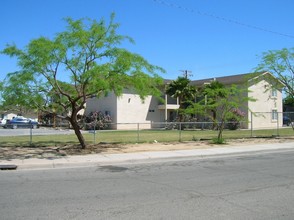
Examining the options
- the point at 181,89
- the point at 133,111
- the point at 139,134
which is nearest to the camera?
the point at 139,134

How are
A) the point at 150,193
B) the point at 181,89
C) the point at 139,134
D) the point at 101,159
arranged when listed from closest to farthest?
1. the point at 150,193
2. the point at 101,159
3. the point at 139,134
4. the point at 181,89

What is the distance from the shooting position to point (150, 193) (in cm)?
808

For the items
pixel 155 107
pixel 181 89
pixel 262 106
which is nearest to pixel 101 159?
pixel 181 89

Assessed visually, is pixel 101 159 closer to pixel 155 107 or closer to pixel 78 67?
pixel 78 67

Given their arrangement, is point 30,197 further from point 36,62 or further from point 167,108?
point 167,108

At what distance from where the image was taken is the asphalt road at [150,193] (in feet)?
20.9

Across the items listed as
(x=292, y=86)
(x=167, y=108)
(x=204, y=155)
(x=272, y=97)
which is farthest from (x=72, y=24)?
(x=272, y=97)

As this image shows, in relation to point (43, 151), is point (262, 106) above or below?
above

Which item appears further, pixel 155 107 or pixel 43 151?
pixel 155 107

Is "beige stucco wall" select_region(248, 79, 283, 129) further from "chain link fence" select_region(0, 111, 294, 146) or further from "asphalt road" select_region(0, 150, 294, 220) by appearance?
"asphalt road" select_region(0, 150, 294, 220)

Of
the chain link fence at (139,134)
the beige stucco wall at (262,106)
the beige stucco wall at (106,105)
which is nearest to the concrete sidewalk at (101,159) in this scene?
the chain link fence at (139,134)

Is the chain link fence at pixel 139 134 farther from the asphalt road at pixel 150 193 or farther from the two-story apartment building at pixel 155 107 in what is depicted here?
the asphalt road at pixel 150 193

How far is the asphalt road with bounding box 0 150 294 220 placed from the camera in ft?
20.9

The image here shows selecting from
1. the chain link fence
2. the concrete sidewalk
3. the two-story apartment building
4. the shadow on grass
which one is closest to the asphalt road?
the concrete sidewalk
